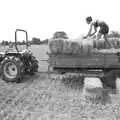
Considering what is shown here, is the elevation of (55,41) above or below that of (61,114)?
above

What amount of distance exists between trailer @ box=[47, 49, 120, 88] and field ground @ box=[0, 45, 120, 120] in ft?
2.07

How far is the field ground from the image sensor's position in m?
3.39

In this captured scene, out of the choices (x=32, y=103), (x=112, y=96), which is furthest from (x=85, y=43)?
(x=32, y=103)

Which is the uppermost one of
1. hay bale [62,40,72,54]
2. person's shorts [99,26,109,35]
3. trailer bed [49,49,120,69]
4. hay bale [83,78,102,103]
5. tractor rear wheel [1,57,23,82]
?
person's shorts [99,26,109,35]

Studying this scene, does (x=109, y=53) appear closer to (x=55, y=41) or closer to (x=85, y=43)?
(x=85, y=43)

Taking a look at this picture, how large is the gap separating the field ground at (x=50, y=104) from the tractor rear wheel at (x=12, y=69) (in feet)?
1.00

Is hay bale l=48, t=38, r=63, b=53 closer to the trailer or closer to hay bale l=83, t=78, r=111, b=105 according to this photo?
the trailer

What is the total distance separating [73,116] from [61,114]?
25 centimetres

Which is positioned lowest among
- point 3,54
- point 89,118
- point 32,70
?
point 89,118

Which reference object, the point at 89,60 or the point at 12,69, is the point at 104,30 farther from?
the point at 12,69

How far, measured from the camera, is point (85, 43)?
5.18 metres

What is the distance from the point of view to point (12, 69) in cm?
623

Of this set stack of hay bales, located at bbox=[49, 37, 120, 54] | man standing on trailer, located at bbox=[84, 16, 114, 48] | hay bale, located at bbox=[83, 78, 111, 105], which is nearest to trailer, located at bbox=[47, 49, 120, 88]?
stack of hay bales, located at bbox=[49, 37, 120, 54]

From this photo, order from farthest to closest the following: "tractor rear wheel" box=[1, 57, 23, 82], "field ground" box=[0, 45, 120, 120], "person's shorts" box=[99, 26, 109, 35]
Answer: "person's shorts" box=[99, 26, 109, 35]
"tractor rear wheel" box=[1, 57, 23, 82]
"field ground" box=[0, 45, 120, 120]
